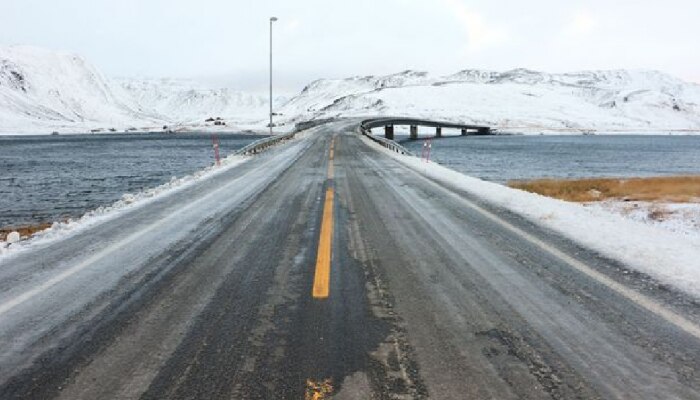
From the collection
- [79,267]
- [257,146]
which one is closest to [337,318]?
[79,267]

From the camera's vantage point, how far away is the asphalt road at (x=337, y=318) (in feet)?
11.2

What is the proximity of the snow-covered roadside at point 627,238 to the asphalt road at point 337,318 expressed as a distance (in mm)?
460

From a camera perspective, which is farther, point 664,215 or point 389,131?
point 389,131

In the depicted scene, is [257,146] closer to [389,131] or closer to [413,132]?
[389,131]

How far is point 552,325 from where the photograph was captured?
4.40 meters

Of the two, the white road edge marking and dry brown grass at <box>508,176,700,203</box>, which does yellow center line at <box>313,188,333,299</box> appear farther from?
dry brown grass at <box>508,176,700,203</box>

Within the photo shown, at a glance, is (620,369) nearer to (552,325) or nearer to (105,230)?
(552,325)

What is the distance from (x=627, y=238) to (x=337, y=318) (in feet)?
17.9

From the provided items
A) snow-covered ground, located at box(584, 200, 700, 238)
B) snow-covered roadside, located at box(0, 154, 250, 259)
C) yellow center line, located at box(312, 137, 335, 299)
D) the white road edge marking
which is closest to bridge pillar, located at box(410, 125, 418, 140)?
snow-covered roadside, located at box(0, 154, 250, 259)

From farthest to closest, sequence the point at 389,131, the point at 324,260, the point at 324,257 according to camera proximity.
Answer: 1. the point at 389,131
2. the point at 324,257
3. the point at 324,260

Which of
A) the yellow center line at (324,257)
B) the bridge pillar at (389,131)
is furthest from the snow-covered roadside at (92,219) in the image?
the bridge pillar at (389,131)

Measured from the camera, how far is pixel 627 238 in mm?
7855

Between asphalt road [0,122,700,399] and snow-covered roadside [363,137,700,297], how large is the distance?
1.51 feet

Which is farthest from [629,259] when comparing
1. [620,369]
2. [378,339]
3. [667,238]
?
[378,339]
